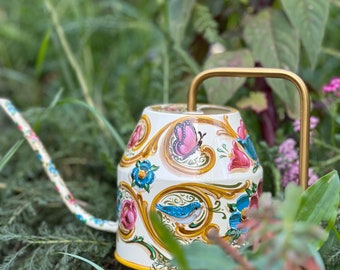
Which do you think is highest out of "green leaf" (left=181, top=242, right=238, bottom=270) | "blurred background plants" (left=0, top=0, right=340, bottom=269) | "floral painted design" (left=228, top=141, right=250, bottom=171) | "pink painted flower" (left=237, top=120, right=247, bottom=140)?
"green leaf" (left=181, top=242, right=238, bottom=270)

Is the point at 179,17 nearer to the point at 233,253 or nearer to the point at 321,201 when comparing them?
the point at 321,201

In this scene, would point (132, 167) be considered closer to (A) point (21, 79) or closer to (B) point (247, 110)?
(B) point (247, 110)

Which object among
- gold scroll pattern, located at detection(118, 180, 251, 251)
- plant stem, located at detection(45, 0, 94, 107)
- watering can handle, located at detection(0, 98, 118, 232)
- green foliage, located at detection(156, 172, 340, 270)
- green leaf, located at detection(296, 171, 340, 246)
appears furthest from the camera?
plant stem, located at detection(45, 0, 94, 107)

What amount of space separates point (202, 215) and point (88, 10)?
102 centimetres

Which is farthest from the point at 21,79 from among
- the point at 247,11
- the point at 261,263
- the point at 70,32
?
the point at 261,263

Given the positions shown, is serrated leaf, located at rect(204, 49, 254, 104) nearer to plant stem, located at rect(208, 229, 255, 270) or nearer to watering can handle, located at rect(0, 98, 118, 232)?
watering can handle, located at rect(0, 98, 118, 232)

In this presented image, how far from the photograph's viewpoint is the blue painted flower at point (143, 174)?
0.83 metres

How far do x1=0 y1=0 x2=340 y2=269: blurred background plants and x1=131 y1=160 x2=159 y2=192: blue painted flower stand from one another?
6.3 inches

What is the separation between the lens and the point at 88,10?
1700 mm

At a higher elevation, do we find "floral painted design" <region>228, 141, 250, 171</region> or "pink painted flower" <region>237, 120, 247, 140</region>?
"pink painted flower" <region>237, 120, 247, 140</region>

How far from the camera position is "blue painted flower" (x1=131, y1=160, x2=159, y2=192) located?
32.8 inches

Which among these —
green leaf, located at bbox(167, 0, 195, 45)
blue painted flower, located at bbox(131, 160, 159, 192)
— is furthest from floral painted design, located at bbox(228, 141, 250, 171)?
green leaf, located at bbox(167, 0, 195, 45)

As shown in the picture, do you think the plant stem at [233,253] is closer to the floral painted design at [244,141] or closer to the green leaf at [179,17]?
the floral painted design at [244,141]

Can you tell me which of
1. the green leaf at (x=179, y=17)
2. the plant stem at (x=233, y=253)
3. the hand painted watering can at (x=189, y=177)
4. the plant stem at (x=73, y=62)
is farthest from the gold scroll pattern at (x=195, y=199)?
the plant stem at (x=73, y=62)
